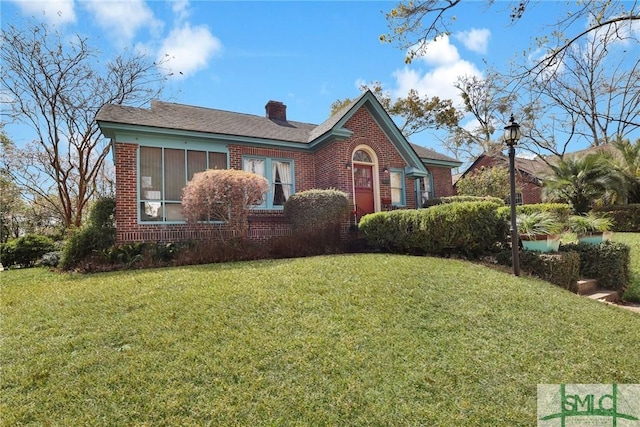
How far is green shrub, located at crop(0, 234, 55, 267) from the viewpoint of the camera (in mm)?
10922

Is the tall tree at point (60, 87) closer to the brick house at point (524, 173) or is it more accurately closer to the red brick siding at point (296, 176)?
the red brick siding at point (296, 176)

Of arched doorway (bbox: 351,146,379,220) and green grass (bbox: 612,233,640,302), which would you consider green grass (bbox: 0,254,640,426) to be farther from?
arched doorway (bbox: 351,146,379,220)

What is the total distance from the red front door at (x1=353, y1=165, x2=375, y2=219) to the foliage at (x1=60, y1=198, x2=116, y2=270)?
8.10 meters

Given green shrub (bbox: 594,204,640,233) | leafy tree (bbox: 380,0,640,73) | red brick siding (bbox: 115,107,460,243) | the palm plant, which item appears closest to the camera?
leafy tree (bbox: 380,0,640,73)

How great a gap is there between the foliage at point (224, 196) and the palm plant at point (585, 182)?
15359 mm

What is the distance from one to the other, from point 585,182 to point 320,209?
13997 mm

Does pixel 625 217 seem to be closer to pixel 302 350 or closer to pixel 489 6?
pixel 489 6

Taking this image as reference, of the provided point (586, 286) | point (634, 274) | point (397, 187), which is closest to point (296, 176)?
point (397, 187)

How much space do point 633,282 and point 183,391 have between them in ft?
33.8

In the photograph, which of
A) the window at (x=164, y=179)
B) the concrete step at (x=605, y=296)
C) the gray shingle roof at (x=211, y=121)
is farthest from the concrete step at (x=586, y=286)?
the window at (x=164, y=179)

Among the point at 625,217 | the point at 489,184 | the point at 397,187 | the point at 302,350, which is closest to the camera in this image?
the point at 302,350

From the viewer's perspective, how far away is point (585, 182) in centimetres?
1620

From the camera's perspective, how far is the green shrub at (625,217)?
15.2 m

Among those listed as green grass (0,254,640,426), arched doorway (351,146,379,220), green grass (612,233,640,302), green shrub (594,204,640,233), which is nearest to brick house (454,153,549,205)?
green shrub (594,204,640,233)
